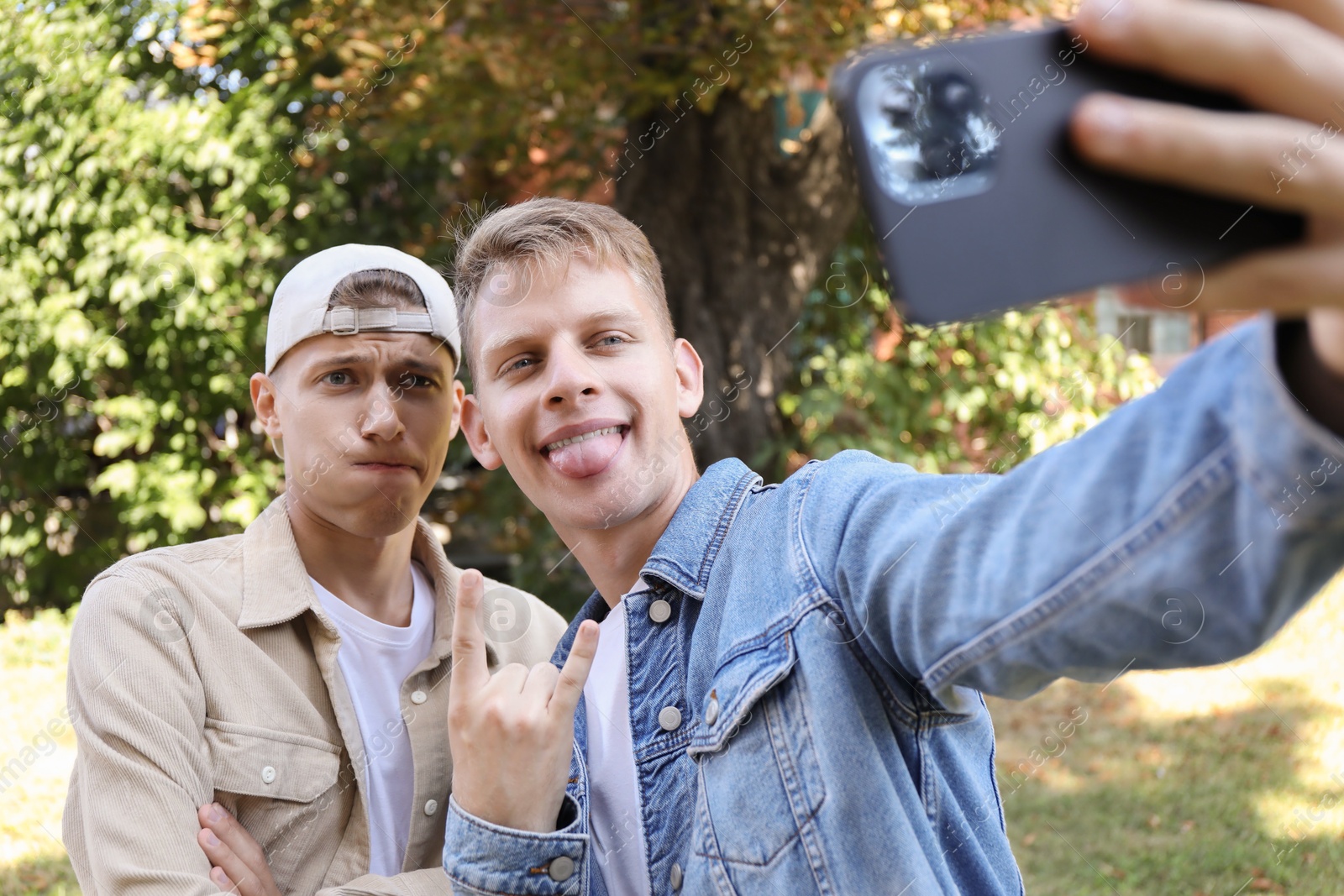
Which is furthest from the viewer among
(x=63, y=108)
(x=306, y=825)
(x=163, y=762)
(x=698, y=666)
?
(x=63, y=108)

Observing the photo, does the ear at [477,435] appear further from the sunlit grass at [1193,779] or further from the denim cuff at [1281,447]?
the sunlit grass at [1193,779]

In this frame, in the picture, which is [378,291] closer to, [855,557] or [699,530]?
[699,530]

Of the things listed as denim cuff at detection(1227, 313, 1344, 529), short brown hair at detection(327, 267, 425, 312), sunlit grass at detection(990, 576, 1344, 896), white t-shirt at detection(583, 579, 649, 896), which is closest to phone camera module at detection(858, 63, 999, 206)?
denim cuff at detection(1227, 313, 1344, 529)

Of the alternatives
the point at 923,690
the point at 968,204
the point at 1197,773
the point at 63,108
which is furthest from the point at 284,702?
the point at 63,108

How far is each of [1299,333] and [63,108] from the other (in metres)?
7.66

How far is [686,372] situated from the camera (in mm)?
2197

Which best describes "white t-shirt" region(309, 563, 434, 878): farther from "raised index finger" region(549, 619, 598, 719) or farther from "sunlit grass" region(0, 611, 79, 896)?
"sunlit grass" region(0, 611, 79, 896)

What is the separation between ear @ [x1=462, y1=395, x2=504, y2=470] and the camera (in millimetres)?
2168

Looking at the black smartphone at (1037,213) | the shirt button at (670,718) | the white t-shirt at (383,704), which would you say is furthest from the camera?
the white t-shirt at (383,704)

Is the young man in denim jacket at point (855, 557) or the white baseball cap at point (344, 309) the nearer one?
the young man in denim jacket at point (855, 557)

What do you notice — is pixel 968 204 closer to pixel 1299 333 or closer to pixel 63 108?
pixel 1299 333

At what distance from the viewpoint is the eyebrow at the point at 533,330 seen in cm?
190

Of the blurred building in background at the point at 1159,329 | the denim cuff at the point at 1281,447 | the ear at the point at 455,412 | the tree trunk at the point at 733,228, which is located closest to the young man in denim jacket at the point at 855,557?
the denim cuff at the point at 1281,447

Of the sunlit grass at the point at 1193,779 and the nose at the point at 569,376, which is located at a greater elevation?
the nose at the point at 569,376
